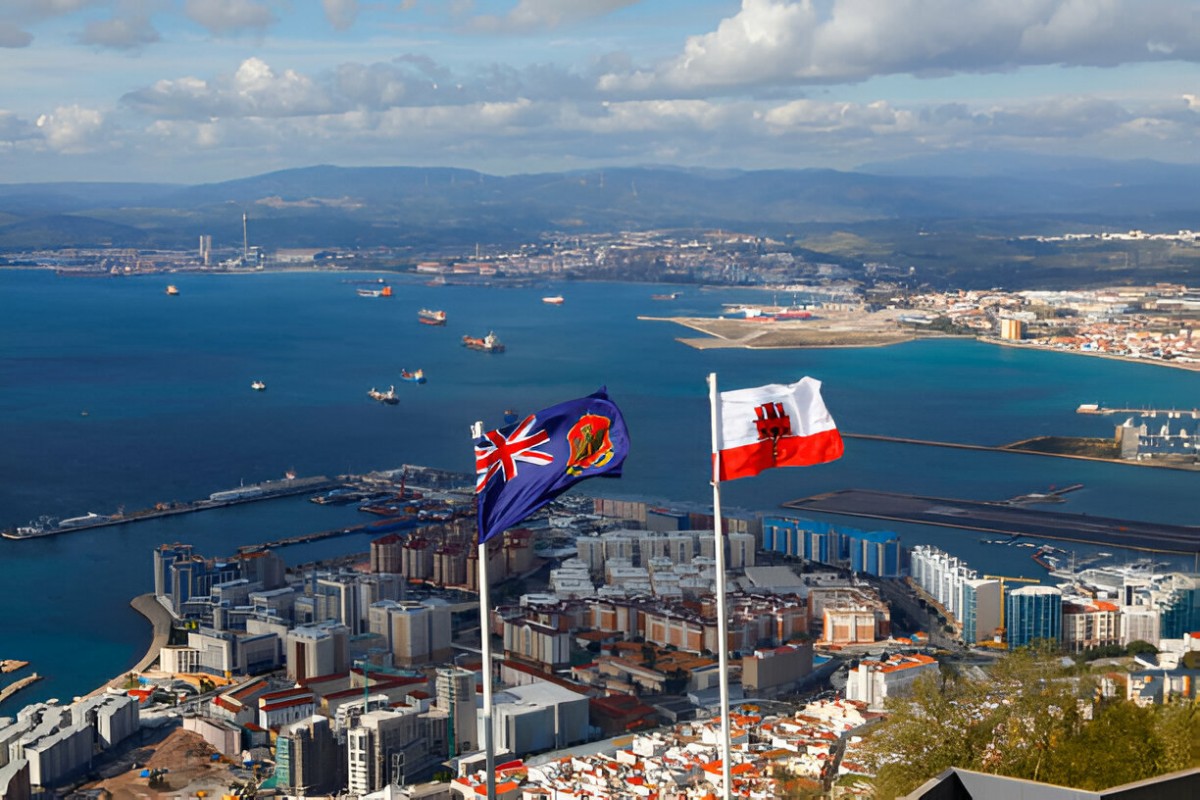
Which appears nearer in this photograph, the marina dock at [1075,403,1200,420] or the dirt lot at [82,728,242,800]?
the dirt lot at [82,728,242,800]

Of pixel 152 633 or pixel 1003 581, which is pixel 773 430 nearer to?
pixel 152 633

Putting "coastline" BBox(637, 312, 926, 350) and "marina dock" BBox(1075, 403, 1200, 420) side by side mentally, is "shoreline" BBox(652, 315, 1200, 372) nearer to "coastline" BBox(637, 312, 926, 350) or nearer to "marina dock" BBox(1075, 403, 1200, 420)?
"coastline" BBox(637, 312, 926, 350)

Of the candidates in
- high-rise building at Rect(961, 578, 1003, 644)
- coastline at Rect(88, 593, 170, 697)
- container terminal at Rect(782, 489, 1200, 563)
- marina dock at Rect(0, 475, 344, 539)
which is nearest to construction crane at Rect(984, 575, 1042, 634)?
high-rise building at Rect(961, 578, 1003, 644)

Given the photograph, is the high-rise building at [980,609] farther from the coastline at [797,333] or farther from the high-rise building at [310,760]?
the coastline at [797,333]

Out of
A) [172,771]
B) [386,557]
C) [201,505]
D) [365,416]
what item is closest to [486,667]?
[172,771]

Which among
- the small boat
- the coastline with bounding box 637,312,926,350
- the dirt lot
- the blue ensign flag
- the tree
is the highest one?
the blue ensign flag

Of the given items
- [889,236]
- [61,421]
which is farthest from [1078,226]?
[61,421]
